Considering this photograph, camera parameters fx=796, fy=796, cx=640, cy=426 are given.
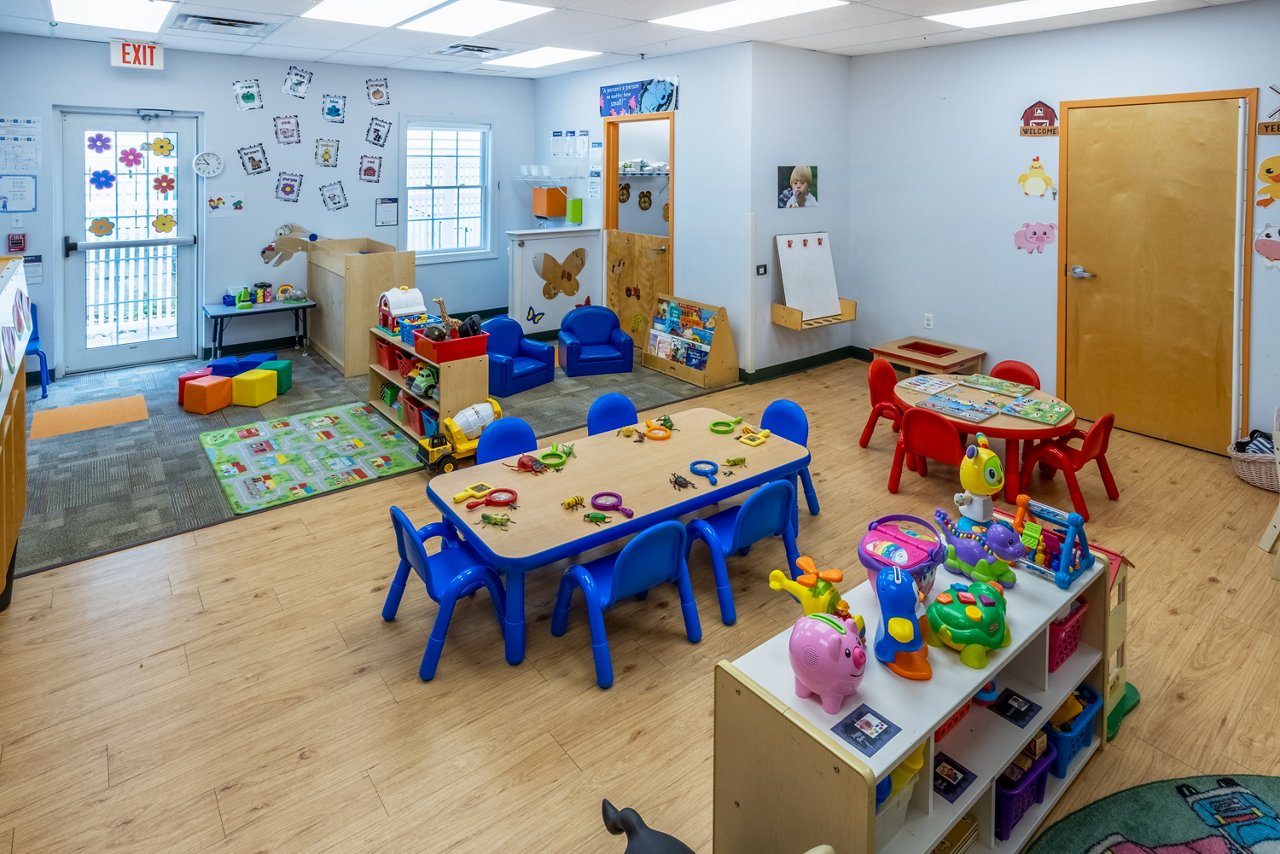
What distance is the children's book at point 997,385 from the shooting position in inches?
187

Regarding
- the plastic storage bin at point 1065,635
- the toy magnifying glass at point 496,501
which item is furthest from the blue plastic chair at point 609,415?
the plastic storage bin at point 1065,635

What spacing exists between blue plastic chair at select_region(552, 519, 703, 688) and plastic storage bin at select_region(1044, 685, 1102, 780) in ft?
4.17

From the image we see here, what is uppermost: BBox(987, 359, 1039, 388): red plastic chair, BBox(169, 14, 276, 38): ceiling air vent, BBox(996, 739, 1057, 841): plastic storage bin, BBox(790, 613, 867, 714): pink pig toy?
BBox(169, 14, 276, 38): ceiling air vent

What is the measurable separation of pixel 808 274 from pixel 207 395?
15.5 feet

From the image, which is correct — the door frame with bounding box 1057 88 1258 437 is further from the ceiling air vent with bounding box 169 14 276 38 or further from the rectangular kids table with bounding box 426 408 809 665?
the ceiling air vent with bounding box 169 14 276 38

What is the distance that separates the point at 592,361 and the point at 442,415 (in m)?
2.19

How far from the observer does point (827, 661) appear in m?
1.66

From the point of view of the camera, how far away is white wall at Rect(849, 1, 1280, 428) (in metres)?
4.75

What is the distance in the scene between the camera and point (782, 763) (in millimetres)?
1691

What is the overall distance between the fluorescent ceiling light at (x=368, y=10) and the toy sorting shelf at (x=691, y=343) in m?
3.00

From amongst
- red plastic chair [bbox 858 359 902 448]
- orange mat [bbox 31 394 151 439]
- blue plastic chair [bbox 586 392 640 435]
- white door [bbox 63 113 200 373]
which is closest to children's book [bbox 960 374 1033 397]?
red plastic chair [bbox 858 359 902 448]

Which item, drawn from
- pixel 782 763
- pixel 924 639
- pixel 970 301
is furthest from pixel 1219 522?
pixel 782 763

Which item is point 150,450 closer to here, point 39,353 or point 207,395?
point 207,395

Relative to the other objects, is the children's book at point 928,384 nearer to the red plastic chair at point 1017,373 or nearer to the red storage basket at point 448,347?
the red plastic chair at point 1017,373
